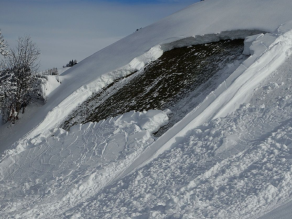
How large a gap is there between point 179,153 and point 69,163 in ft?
8.00

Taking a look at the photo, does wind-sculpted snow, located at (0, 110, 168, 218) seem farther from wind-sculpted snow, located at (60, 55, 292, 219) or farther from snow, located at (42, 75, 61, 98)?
snow, located at (42, 75, 61, 98)

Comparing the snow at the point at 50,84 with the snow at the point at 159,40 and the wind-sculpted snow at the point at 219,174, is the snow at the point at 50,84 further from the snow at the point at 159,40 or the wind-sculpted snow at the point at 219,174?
the wind-sculpted snow at the point at 219,174

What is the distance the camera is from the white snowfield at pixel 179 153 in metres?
4.74

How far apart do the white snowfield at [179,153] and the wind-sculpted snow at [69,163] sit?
0.03m

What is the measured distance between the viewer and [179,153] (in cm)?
612

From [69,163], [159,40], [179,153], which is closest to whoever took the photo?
[179,153]

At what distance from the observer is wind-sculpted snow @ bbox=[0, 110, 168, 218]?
599cm

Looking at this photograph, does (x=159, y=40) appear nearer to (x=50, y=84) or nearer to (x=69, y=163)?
(x=50, y=84)

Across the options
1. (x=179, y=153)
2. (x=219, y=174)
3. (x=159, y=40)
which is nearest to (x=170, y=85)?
(x=159, y=40)

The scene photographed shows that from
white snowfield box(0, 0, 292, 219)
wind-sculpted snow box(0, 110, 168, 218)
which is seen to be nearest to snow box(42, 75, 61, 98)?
white snowfield box(0, 0, 292, 219)

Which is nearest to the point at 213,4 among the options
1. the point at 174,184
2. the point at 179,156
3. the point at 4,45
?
the point at 4,45

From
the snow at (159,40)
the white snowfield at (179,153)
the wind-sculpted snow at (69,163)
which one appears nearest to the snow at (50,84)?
the snow at (159,40)

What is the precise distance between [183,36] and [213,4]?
2.29 metres

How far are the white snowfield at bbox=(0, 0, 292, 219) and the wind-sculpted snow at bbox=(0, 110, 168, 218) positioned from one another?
27 millimetres
